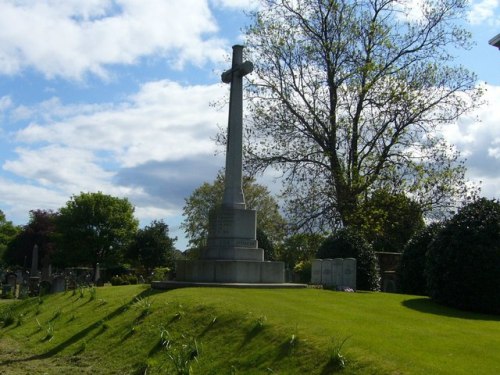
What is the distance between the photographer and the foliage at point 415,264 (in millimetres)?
16531

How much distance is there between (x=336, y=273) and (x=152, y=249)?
97.1ft

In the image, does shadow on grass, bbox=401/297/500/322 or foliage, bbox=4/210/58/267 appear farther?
foliage, bbox=4/210/58/267

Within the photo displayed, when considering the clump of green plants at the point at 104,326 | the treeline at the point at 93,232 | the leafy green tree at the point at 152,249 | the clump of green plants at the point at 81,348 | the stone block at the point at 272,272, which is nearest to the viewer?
the clump of green plants at the point at 81,348

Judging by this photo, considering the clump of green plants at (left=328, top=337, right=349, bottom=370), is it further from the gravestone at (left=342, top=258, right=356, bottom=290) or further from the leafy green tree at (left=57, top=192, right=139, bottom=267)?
the leafy green tree at (left=57, top=192, right=139, bottom=267)

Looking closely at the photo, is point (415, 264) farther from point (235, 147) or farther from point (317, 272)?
point (235, 147)

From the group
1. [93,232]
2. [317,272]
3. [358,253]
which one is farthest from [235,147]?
[93,232]

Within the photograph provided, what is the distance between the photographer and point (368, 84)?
25.0 meters

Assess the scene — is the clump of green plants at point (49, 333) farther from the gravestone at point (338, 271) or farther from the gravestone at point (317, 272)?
the gravestone at point (317, 272)

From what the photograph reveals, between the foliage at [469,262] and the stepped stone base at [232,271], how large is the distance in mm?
4033

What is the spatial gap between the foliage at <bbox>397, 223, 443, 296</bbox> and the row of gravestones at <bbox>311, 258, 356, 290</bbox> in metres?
1.56

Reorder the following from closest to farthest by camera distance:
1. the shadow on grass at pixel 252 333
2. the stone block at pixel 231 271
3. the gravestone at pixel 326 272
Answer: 1. the shadow on grass at pixel 252 333
2. the stone block at pixel 231 271
3. the gravestone at pixel 326 272

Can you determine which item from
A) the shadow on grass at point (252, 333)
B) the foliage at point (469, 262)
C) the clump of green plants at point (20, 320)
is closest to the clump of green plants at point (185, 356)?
the shadow on grass at point (252, 333)

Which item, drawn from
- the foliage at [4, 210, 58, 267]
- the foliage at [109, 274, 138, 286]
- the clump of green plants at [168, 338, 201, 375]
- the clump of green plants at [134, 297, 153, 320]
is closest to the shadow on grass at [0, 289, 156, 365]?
the clump of green plants at [134, 297, 153, 320]

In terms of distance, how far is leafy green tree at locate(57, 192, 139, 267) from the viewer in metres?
53.7
